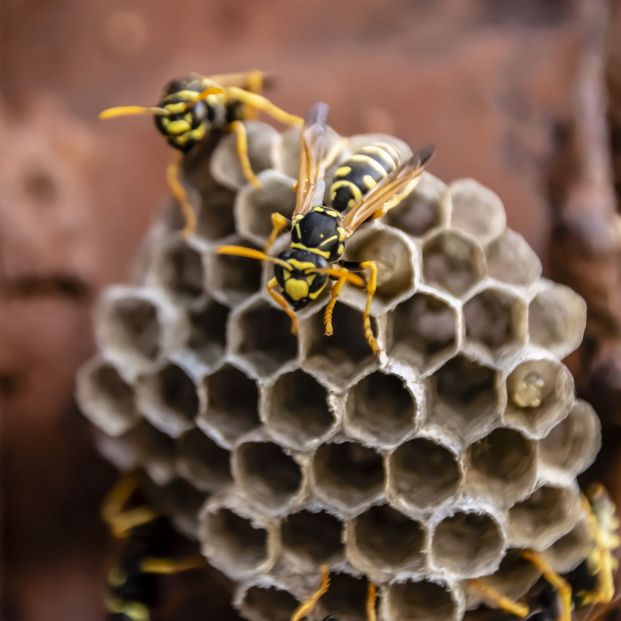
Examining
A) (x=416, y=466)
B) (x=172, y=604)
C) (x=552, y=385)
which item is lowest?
(x=172, y=604)

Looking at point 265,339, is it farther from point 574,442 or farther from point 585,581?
point 585,581

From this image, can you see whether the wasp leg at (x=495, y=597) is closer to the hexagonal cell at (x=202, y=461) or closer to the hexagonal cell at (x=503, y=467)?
the hexagonal cell at (x=503, y=467)

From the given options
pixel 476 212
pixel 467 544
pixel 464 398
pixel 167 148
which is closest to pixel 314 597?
pixel 467 544

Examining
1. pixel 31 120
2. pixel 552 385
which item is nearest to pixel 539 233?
pixel 552 385

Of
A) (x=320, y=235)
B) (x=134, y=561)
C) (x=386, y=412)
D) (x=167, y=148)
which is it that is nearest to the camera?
(x=320, y=235)

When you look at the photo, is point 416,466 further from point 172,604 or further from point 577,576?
point 172,604

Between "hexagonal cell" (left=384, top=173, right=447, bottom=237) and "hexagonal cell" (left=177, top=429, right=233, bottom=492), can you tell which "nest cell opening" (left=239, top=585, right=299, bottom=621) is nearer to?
"hexagonal cell" (left=177, top=429, right=233, bottom=492)
